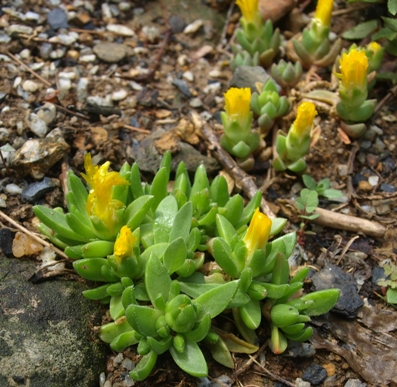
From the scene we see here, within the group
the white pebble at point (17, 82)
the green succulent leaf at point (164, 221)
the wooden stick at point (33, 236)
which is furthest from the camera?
the white pebble at point (17, 82)

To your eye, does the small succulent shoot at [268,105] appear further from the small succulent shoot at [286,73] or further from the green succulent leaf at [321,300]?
the green succulent leaf at [321,300]

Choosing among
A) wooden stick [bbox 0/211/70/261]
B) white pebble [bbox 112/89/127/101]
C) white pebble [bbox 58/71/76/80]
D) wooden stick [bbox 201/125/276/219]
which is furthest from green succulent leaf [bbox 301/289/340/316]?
white pebble [bbox 58/71/76/80]

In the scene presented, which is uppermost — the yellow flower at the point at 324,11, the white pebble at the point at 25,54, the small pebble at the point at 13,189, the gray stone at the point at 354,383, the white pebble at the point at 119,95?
the yellow flower at the point at 324,11

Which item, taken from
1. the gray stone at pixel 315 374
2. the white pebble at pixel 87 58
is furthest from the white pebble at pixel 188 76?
the gray stone at pixel 315 374

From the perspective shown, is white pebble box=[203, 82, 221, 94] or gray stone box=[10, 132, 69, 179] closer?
gray stone box=[10, 132, 69, 179]

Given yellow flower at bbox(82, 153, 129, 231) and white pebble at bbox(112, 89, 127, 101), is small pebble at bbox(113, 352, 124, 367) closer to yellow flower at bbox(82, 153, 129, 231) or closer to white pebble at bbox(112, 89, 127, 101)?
yellow flower at bbox(82, 153, 129, 231)
